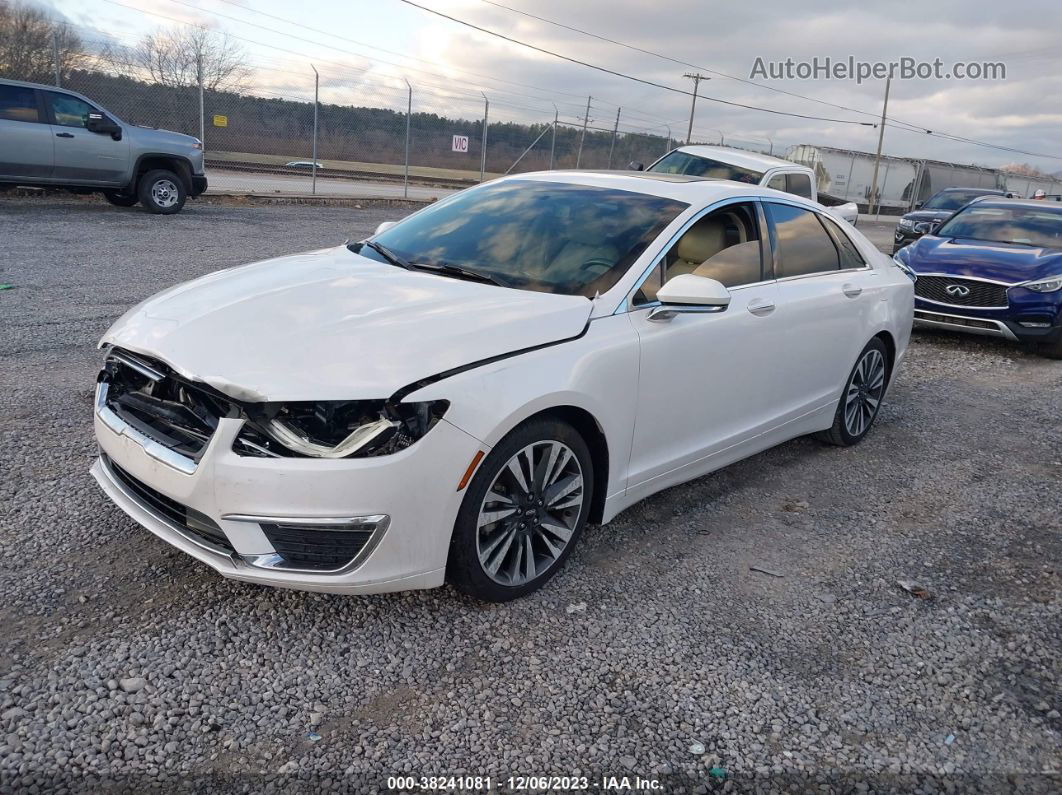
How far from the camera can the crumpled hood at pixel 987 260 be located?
28.3ft

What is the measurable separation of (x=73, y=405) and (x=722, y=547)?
148 inches

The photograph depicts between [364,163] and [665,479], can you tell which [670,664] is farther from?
[364,163]

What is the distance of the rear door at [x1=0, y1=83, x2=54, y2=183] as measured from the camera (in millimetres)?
11961

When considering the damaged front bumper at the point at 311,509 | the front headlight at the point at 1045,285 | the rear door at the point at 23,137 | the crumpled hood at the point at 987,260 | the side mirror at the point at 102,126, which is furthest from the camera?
the side mirror at the point at 102,126

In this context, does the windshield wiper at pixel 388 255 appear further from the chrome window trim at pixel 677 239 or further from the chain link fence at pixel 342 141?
the chain link fence at pixel 342 141

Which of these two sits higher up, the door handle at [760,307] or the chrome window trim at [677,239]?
the chrome window trim at [677,239]

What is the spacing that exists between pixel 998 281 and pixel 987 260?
1.18 ft

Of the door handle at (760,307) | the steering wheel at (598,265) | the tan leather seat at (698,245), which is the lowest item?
the door handle at (760,307)

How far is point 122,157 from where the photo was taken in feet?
42.3

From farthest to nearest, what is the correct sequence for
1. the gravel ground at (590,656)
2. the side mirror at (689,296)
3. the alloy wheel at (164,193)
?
the alloy wheel at (164,193) → the side mirror at (689,296) → the gravel ground at (590,656)

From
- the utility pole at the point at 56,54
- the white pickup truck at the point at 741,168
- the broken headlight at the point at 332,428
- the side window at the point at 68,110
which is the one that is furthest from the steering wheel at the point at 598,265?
the utility pole at the point at 56,54

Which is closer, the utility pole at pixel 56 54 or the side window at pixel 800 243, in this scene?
the side window at pixel 800 243

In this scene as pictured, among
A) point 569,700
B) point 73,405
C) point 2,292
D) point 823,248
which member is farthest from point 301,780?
point 2,292

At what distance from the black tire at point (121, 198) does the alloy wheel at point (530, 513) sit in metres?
12.6
